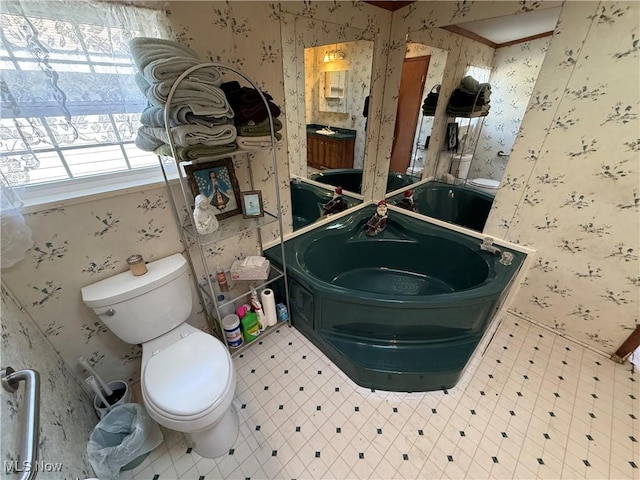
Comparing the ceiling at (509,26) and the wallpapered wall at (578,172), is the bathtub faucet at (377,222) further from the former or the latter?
the ceiling at (509,26)

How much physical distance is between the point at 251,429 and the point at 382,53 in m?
2.51

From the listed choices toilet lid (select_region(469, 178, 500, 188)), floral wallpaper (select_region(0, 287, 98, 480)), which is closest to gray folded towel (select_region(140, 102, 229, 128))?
floral wallpaper (select_region(0, 287, 98, 480))

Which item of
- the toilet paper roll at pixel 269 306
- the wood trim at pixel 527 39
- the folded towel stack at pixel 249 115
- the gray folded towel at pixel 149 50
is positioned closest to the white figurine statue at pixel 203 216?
the folded towel stack at pixel 249 115

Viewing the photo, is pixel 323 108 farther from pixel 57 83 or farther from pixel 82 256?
pixel 82 256

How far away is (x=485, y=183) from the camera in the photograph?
1844 mm

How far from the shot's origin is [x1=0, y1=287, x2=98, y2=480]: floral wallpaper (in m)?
0.68

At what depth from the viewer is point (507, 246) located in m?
1.78

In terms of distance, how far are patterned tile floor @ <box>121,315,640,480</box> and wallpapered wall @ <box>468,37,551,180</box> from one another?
1.31m

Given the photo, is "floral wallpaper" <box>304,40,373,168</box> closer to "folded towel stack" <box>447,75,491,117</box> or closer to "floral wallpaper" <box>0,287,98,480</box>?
"folded towel stack" <box>447,75,491,117</box>

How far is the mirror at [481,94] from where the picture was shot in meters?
1.40

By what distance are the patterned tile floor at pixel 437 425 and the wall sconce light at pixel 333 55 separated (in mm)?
1922

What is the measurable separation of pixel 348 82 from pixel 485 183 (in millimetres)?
1221

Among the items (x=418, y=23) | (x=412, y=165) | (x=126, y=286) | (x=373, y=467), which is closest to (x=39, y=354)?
(x=126, y=286)

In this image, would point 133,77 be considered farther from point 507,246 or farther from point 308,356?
→ point 507,246
